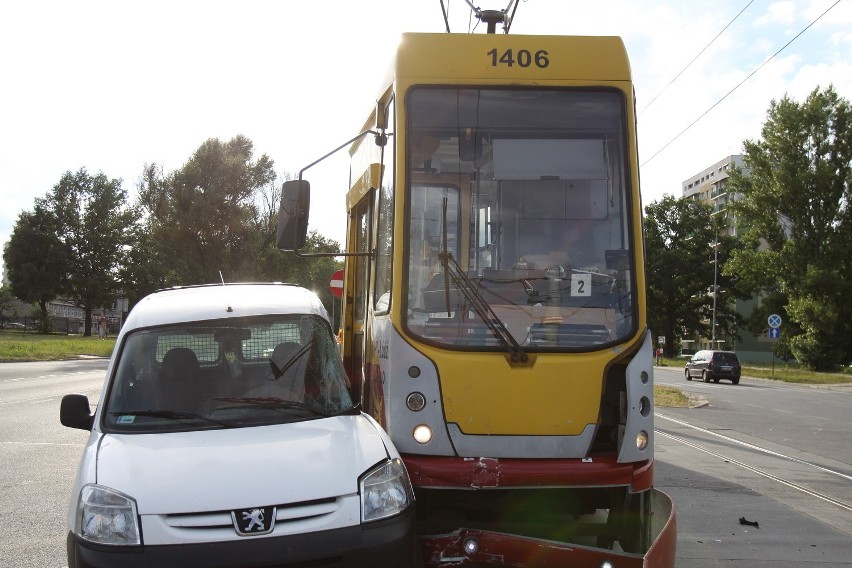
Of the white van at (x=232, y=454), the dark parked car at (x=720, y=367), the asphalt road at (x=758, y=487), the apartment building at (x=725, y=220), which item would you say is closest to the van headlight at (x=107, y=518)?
the white van at (x=232, y=454)

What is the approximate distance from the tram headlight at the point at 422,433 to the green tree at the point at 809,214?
175 ft

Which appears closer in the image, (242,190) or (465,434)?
(465,434)

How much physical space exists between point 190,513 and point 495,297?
7.32ft

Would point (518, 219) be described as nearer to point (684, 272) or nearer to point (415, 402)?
point (415, 402)

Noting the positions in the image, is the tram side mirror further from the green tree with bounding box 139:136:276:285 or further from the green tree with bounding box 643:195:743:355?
the green tree with bounding box 643:195:743:355

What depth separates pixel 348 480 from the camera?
4.46 meters

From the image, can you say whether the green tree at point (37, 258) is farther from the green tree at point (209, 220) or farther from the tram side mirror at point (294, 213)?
the tram side mirror at point (294, 213)

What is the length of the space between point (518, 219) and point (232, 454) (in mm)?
2282

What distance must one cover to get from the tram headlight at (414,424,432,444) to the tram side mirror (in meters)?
A: 1.53

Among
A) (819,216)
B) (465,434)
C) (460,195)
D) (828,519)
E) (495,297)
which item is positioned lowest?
(828,519)

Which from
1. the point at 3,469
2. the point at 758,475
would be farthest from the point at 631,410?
the point at 3,469

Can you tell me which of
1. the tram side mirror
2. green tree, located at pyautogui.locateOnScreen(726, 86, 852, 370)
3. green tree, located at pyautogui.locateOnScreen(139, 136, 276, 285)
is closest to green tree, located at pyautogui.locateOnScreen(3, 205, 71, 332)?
green tree, located at pyautogui.locateOnScreen(139, 136, 276, 285)

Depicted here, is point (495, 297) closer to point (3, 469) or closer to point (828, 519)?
point (828, 519)

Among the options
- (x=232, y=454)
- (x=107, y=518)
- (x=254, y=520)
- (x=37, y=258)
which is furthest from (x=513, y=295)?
(x=37, y=258)
